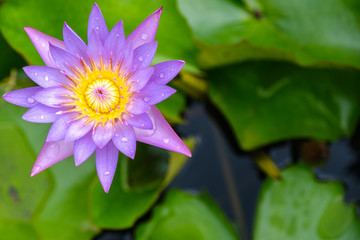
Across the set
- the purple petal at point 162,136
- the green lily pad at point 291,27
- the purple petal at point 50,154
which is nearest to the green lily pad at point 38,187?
the purple petal at point 50,154

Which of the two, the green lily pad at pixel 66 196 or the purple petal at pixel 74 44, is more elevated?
the purple petal at pixel 74 44

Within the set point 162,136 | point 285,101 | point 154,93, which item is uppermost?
point 154,93

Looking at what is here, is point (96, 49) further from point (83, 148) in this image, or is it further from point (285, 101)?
point (285, 101)

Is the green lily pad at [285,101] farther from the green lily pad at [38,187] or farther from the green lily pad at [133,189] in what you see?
the green lily pad at [38,187]

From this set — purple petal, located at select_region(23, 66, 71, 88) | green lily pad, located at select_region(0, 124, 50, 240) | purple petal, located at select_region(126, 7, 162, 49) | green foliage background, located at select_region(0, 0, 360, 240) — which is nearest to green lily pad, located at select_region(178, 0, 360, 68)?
green foliage background, located at select_region(0, 0, 360, 240)

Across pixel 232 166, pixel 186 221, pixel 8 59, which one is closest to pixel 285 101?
pixel 232 166

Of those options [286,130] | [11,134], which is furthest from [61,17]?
[286,130]
